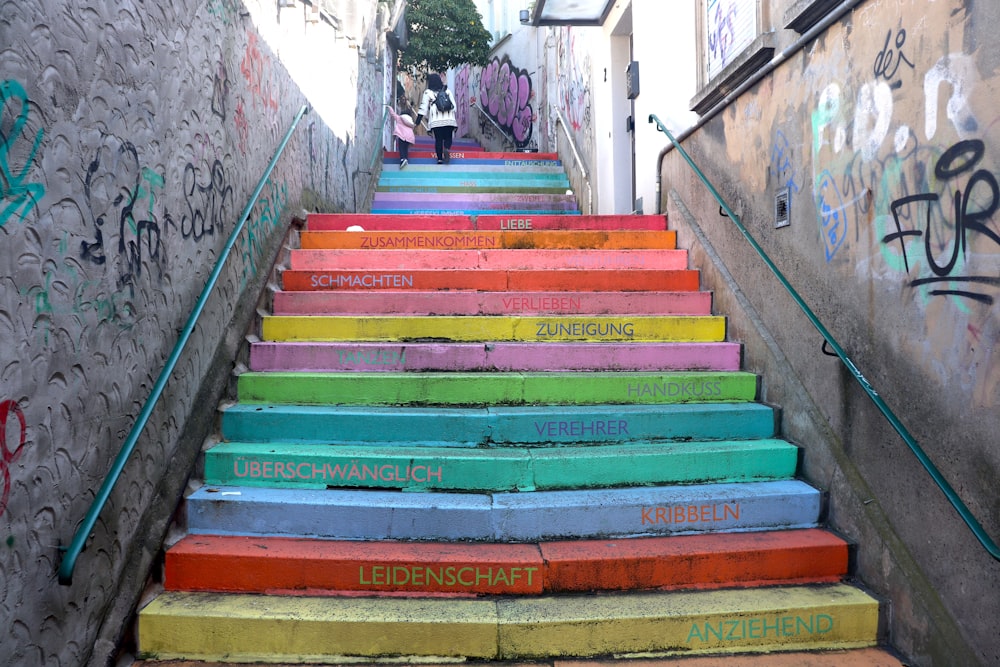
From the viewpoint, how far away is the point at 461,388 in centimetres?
382

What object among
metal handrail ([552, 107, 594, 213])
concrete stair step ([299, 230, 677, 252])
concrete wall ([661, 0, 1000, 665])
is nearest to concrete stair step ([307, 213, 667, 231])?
concrete stair step ([299, 230, 677, 252])

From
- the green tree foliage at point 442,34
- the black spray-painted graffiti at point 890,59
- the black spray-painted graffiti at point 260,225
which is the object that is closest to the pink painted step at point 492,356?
the black spray-painted graffiti at point 260,225

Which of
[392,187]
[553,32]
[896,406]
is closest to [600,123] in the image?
[392,187]

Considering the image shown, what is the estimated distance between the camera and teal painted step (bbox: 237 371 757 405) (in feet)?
12.5

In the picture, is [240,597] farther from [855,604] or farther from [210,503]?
[855,604]

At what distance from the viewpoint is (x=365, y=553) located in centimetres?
292

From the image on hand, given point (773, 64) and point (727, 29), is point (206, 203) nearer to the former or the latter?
point (773, 64)

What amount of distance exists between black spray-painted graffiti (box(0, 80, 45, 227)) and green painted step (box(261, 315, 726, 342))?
7.19ft

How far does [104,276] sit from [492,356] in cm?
220

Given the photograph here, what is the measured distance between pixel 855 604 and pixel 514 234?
144 inches

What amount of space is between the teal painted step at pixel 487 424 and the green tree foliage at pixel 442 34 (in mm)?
13331

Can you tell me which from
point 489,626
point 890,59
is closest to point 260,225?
point 489,626

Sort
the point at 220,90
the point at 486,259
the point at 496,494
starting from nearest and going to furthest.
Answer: the point at 496,494 → the point at 220,90 → the point at 486,259

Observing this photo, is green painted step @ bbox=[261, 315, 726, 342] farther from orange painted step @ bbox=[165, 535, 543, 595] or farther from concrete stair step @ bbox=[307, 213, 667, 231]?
orange painted step @ bbox=[165, 535, 543, 595]
